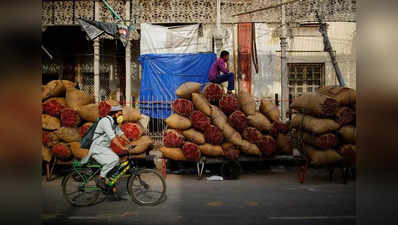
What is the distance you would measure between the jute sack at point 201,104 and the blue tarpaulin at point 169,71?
401 centimetres

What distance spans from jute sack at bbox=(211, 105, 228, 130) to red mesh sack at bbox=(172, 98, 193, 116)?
57 cm

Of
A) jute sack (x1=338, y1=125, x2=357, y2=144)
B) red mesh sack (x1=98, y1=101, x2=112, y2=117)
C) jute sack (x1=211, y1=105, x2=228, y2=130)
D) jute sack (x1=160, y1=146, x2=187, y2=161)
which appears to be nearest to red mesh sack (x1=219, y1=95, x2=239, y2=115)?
jute sack (x1=211, y1=105, x2=228, y2=130)

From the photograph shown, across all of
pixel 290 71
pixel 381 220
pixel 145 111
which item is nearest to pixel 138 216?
pixel 381 220

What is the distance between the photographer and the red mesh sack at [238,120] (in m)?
7.19

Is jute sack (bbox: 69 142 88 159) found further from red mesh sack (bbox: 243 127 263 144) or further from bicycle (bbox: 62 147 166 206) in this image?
red mesh sack (bbox: 243 127 263 144)

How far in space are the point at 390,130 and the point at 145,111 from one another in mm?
9207

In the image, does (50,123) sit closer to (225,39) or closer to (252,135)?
(252,135)

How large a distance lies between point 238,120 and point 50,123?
15.2 feet

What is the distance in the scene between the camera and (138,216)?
4684 mm

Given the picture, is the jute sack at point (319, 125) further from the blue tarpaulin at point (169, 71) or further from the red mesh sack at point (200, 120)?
the blue tarpaulin at point (169, 71)

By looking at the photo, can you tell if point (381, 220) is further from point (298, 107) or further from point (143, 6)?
point (143, 6)

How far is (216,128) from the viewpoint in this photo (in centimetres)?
715

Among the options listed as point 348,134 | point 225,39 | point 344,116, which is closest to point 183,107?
point 344,116

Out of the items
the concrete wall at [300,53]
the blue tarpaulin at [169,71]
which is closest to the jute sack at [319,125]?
the blue tarpaulin at [169,71]
